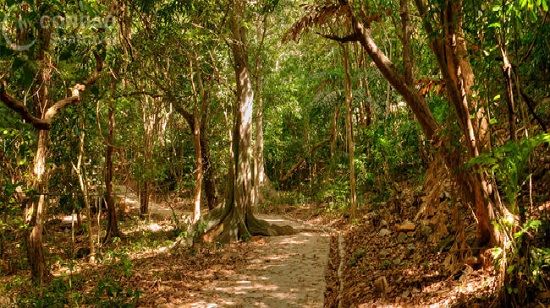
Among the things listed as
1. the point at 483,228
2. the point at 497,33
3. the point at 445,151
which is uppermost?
the point at 497,33

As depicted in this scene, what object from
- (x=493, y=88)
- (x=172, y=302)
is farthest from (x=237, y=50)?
(x=493, y=88)

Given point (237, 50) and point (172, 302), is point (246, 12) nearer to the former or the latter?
point (237, 50)

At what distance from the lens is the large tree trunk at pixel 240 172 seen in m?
11.8

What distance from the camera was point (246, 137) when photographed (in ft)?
39.9

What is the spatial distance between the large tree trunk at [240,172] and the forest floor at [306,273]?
0.56 meters

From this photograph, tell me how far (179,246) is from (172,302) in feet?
14.7

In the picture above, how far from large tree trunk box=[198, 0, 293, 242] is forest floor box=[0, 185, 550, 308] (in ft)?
1.83

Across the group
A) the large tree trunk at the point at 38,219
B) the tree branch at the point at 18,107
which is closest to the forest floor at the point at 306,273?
the large tree trunk at the point at 38,219

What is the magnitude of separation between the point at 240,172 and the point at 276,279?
4.73 meters

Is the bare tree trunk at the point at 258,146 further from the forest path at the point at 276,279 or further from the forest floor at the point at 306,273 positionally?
the forest path at the point at 276,279

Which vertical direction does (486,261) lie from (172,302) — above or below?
above

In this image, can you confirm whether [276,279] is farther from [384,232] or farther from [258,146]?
[258,146]

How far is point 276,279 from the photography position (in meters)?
7.79

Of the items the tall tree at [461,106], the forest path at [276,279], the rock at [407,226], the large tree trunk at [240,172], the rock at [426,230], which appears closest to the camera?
the tall tree at [461,106]
